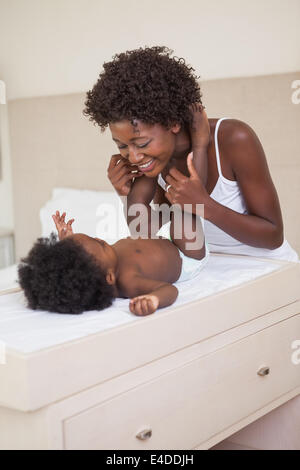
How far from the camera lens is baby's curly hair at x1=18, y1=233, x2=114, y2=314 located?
1.05 m

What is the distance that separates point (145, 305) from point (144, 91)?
43 centimetres

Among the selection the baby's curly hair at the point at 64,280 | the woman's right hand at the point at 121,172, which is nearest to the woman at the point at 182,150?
the woman's right hand at the point at 121,172

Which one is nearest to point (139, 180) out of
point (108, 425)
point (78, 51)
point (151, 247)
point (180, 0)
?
point (151, 247)

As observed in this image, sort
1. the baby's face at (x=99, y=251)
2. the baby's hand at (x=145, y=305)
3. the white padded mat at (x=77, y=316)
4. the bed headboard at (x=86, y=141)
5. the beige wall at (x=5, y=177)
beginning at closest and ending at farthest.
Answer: the white padded mat at (x=77, y=316) → the baby's hand at (x=145, y=305) → the baby's face at (x=99, y=251) → the bed headboard at (x=86, y=141) → the beige wall at (x=5, y=177)

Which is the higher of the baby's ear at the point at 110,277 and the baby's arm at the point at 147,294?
the baby's ear at the point at 110,277

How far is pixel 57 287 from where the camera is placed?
1.05 meters

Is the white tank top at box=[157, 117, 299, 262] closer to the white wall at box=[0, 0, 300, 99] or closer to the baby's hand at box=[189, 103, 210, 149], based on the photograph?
the baby's hand at box=[189, 103, 210, 149]

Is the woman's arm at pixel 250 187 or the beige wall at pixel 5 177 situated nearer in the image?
the woman's arm at pixel 250 187

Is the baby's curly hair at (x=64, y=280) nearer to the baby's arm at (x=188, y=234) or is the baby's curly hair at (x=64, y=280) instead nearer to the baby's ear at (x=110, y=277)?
the baby's ear at (x=110, y=277)

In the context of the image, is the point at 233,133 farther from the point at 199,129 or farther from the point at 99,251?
the point at 99,251

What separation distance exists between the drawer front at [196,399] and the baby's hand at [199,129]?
1.42ft

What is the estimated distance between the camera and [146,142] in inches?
48.0

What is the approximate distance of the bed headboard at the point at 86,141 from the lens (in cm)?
227
